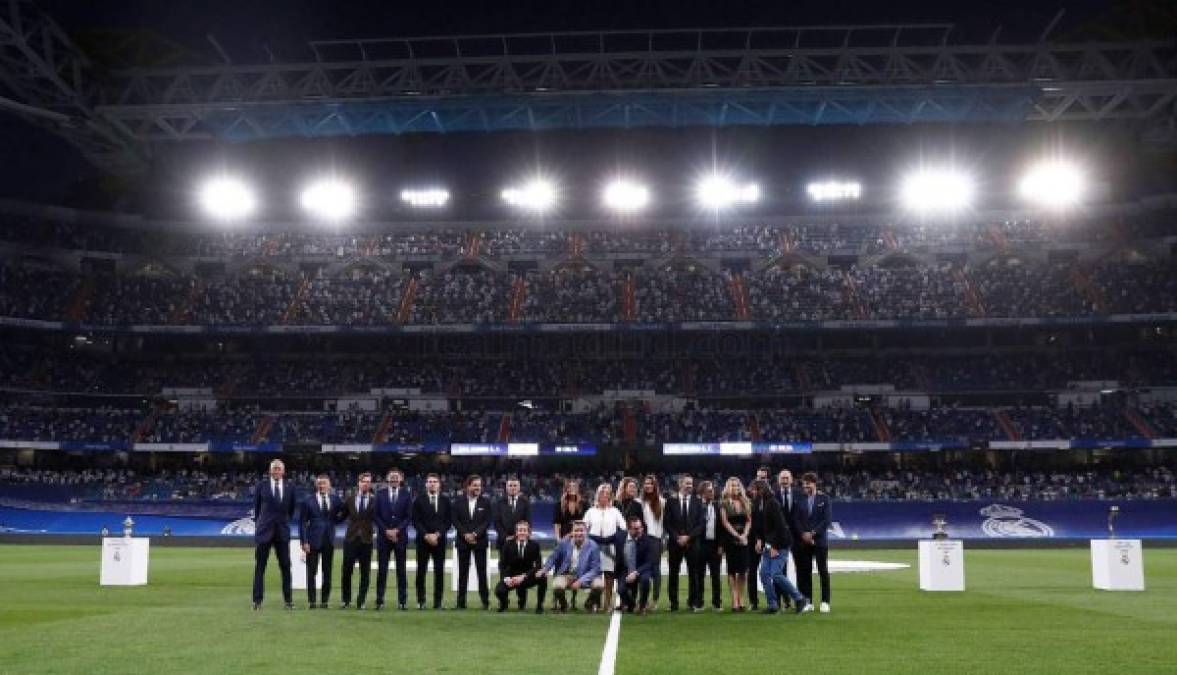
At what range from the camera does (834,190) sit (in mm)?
61625

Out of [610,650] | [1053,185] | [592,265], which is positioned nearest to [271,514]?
[610,650]

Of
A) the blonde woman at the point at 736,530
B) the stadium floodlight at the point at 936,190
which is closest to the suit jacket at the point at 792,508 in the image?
the blonde woman at the point at 736,530

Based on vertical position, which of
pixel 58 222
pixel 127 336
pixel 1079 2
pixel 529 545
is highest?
pixel 1079 2

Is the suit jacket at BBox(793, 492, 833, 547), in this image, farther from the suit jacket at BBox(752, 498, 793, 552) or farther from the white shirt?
the white shirt

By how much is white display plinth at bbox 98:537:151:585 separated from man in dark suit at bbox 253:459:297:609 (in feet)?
22.3

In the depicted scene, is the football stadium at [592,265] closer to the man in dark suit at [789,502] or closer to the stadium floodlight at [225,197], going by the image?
the stadium floodlight at [225,197]

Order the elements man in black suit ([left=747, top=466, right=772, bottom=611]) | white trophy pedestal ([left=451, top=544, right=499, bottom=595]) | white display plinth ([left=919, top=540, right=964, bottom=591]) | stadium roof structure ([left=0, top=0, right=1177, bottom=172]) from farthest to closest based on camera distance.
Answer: stadium roof structure ([left=0, top=0, right=1177, bottom=172])
white display plinth ([left=919, top=540, right=964, bottom=591])
white trophy pedestal ([left=451, top=544, right=499, bottom=595])
man in black suit ([left=747, top=466, right=772, bottom=611])

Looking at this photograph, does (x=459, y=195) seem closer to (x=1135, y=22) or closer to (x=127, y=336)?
(x=127, y=336)

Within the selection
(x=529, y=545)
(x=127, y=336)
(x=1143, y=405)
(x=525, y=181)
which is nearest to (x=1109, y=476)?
(x=1143, y=405)

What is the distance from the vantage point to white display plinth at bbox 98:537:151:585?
20.5 m

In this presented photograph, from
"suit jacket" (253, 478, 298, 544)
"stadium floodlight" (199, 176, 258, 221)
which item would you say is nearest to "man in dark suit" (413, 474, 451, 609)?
"suit jacket" (253, 478, 298, 544)

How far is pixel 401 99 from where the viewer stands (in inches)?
1730

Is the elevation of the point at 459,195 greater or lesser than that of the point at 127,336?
greater

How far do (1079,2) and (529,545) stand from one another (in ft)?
118
